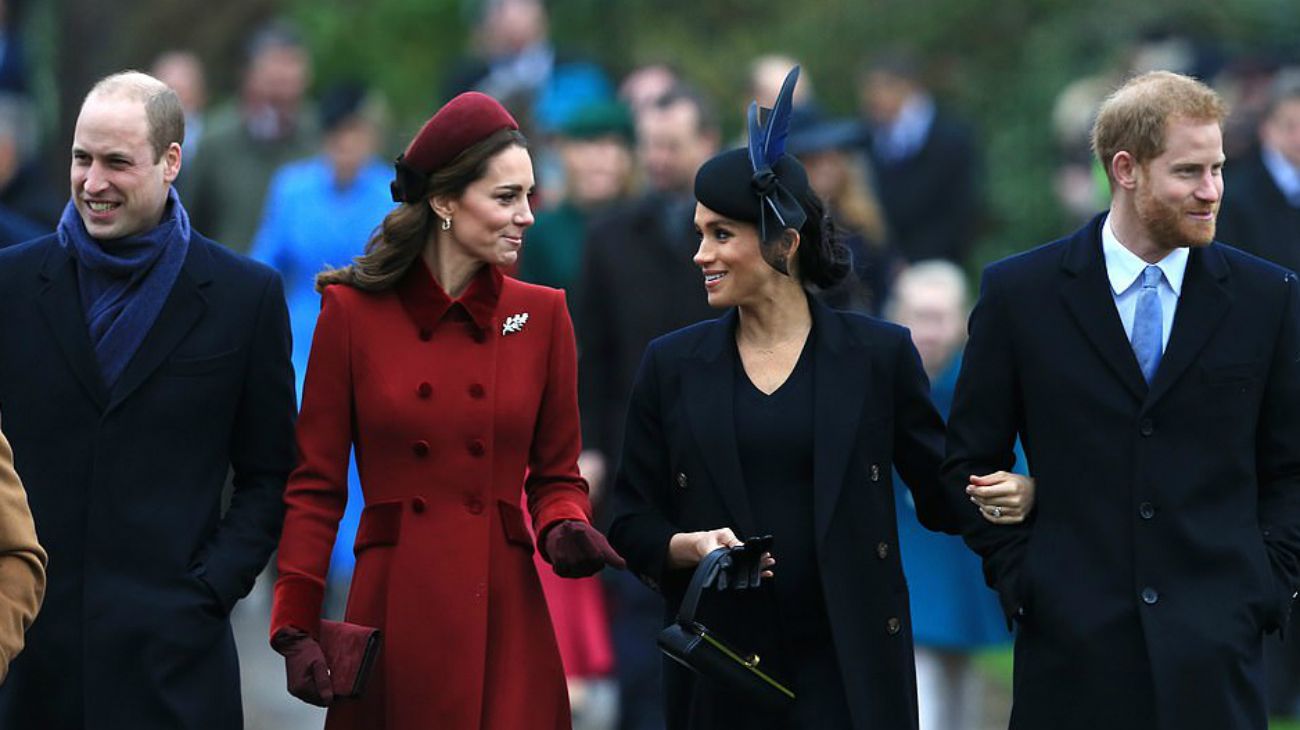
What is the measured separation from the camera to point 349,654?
7410 millimetres

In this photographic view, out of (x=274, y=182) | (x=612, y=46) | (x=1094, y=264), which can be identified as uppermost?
(x=612, y=46)

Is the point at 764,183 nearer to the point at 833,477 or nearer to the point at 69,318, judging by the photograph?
the point at 833,477

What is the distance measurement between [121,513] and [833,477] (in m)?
1.84

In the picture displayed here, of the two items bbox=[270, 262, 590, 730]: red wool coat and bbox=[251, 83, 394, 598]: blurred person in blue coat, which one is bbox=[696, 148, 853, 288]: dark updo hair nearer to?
bbox=[270, 262, 590, 730]: red wool coat

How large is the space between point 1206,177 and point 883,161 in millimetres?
10486

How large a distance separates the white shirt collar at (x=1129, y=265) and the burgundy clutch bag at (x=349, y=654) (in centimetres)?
213

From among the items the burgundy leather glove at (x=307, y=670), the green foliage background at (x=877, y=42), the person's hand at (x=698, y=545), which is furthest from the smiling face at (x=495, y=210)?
the green foliage background at (x=877, y=42)

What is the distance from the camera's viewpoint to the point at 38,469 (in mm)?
7438

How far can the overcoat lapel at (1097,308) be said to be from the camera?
7.36 meters

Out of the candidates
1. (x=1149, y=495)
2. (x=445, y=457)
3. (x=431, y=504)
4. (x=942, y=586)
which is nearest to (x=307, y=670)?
(x=431, y=504)

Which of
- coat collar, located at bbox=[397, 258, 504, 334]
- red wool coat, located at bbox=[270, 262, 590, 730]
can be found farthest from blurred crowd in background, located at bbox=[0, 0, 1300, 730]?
red wool coat, located at bbox=[270, 262, 590, 730]

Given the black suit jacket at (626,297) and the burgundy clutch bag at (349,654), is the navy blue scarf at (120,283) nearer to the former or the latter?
the burgundy clutch bag at (349,654)

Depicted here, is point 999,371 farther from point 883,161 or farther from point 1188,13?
point 1188,13

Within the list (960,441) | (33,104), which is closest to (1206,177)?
(960,441)
